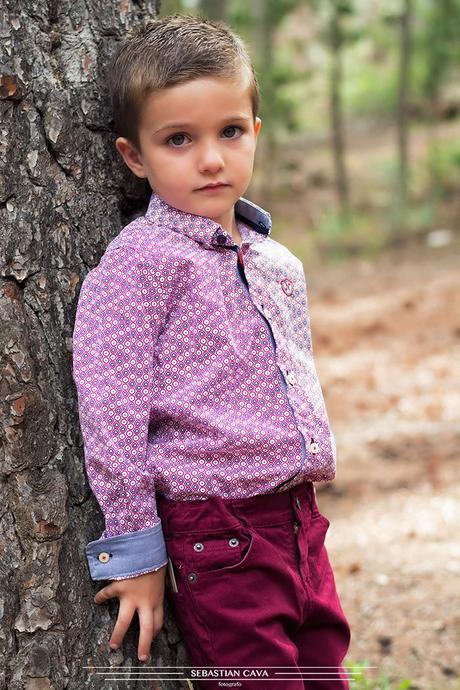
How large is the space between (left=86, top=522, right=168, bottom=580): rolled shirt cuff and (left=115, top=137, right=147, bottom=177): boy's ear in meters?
0.83

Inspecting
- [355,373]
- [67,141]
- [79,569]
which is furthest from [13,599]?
[355,373]

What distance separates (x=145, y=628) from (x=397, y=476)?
3301 millimetres

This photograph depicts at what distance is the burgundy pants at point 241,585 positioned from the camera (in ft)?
6.85

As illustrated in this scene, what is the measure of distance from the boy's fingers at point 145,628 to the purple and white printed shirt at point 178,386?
110 mm

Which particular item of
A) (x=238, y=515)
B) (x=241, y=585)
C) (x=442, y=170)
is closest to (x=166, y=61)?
(x=238, y=515)

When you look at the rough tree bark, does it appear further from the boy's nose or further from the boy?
the boy's nose

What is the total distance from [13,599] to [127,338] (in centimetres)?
60

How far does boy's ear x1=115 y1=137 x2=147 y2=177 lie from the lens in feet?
7.31

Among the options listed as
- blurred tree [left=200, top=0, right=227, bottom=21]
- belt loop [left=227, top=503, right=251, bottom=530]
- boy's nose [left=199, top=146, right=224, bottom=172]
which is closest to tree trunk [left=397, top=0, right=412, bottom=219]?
blurred tree [left=200, top=0, right=227, bottom=21]

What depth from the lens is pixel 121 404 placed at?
1995mm

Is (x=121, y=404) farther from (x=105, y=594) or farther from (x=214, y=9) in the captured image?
(x=214, y=9)

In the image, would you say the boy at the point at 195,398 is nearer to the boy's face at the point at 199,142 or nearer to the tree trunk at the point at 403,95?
the boy's face at the point at 199,142

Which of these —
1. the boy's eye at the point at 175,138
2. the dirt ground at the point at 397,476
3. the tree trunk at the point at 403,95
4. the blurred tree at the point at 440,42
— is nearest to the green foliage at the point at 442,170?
the blurred tree at the point at 440,42

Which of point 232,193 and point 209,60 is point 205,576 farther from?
point 209,60
